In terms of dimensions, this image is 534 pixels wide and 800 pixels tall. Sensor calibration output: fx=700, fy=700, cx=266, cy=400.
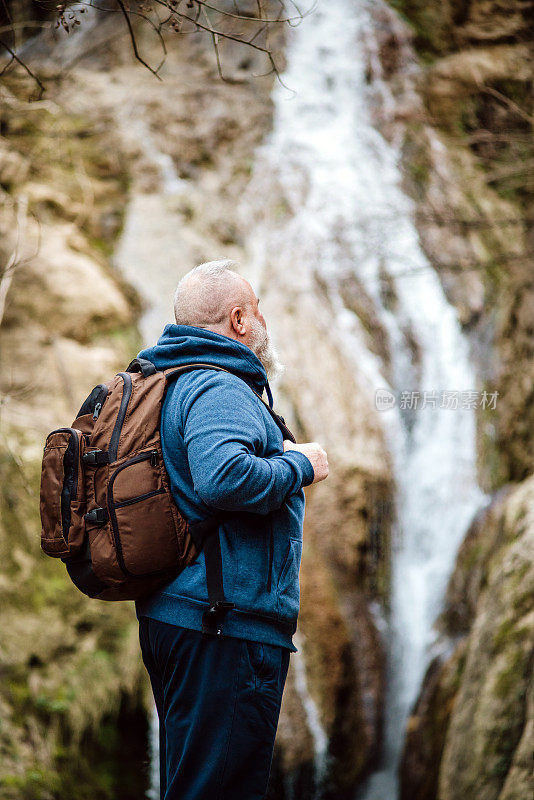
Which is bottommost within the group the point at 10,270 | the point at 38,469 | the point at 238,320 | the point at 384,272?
the point at 38,469

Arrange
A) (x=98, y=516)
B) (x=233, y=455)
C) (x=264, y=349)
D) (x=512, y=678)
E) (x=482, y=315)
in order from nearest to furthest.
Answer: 1. (x=233, y=455)
2. (x=98, y=516)
3. (x=264, y=349)
4. (x=512, y=678)
5. (x=482, y=315)

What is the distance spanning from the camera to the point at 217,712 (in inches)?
69.6

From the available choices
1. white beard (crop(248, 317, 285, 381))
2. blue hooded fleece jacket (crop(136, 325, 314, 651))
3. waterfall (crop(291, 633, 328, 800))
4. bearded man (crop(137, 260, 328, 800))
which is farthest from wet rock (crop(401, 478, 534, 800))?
white beard (crop(248, 317, 285, 381))

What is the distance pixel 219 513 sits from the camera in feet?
6.03

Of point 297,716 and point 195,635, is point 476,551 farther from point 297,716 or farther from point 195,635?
point 195,635

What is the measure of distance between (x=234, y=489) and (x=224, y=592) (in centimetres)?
29

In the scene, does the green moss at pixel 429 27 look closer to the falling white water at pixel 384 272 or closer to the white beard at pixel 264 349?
the falling white water at pixel 384 272

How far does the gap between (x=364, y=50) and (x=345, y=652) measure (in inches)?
287

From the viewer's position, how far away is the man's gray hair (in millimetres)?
2014

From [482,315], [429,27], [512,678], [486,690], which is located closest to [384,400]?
[482,315]

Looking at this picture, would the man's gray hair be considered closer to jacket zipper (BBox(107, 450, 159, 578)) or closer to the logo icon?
jacket zipper (BBox(107, 450, 159, 578))

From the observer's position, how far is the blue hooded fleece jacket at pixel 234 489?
1.72m

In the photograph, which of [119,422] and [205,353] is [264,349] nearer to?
[205,353]

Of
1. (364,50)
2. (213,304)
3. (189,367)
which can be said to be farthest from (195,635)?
(364,50)
